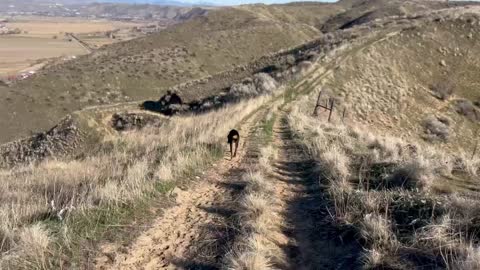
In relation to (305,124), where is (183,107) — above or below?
below

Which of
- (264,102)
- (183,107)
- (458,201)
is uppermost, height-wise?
(458,201)

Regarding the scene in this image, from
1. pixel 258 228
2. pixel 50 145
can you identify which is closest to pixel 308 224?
pixel 258 228

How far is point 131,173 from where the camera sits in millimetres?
9281

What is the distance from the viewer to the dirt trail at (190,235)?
20.4 feet

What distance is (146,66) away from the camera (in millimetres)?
62219

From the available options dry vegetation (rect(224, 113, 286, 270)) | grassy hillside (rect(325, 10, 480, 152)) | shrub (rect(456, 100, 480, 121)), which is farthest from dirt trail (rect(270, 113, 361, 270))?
shrub (rect(456, 100, 480, 121))

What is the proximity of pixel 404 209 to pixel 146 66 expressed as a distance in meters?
58.1

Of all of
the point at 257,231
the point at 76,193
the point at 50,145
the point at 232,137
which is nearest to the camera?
the point at 257,231

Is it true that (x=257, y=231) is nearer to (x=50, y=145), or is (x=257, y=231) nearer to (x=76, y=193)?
(x=76, y=193)

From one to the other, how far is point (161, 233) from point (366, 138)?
9697mm

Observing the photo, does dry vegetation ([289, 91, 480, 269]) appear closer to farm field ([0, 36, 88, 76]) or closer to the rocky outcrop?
the rocky outcrop

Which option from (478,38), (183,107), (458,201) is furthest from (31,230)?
(478,38)

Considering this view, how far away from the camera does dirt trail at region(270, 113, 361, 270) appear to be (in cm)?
624

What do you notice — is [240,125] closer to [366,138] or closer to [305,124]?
[305,124]
